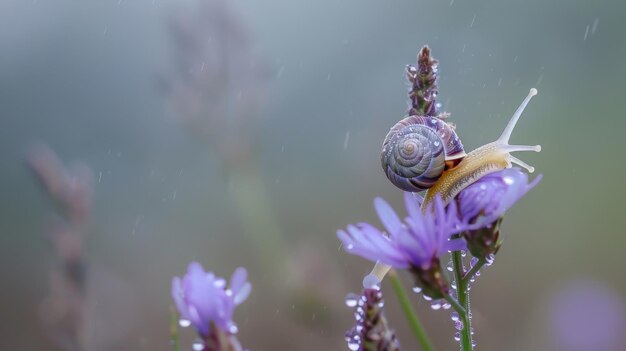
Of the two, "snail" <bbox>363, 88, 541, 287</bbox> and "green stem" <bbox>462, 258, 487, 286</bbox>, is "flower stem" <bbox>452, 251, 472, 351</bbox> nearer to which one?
"green stem" <bbox>462, 258, 487, 286</bbox>

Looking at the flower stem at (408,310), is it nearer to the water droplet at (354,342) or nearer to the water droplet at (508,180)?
the water droplet at (354,342)

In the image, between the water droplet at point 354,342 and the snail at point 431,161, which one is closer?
the water droplet at point 354,342

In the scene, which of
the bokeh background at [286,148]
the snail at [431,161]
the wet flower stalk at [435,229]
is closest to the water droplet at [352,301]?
the wet flower stalk at [435,229]

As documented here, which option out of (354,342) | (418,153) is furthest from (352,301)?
(418,153)

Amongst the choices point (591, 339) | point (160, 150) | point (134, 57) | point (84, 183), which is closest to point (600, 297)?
point (591, 339)

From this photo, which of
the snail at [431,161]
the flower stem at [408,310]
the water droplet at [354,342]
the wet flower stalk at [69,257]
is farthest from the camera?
the wet flower stalk at [69,257]

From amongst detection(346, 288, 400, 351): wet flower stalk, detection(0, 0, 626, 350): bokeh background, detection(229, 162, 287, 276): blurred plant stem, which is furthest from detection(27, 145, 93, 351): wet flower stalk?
detection(346, 288, 400, 351): wet flower stalk
